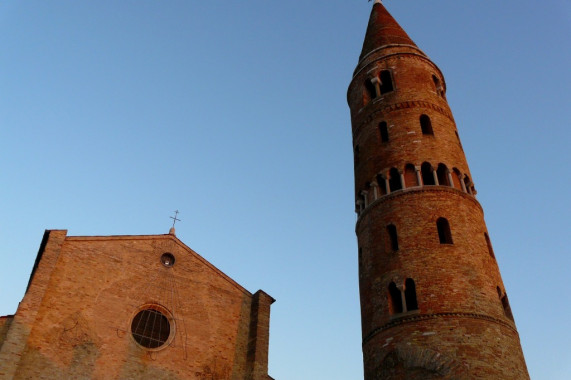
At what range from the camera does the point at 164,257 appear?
48.1 ft

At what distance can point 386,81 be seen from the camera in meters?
18.2

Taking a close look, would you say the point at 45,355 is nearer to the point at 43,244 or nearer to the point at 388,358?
the point at 43,244

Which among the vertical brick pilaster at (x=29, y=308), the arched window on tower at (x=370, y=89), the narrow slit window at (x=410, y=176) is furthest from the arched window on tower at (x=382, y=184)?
the vertical brick pilaster at (x=29, y=308)

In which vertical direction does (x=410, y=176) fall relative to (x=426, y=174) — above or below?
below

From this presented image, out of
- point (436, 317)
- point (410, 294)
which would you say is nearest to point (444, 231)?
point (410, 294)

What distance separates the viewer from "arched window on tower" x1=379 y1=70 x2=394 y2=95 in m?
17.9

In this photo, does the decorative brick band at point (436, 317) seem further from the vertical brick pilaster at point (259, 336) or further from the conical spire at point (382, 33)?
the conical spire at point (382, 33)

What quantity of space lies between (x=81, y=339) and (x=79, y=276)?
162 cm

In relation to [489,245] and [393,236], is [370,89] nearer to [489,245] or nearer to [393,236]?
[393,236]

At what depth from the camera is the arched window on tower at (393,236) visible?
1384 cm

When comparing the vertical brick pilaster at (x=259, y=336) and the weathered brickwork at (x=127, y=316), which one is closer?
the weathered brickwork at (x=127, y=316)

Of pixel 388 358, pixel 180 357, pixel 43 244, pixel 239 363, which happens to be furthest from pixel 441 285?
pixel 43 244

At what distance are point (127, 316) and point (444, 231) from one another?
8.42 m

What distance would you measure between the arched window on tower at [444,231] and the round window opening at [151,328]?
746 cm
